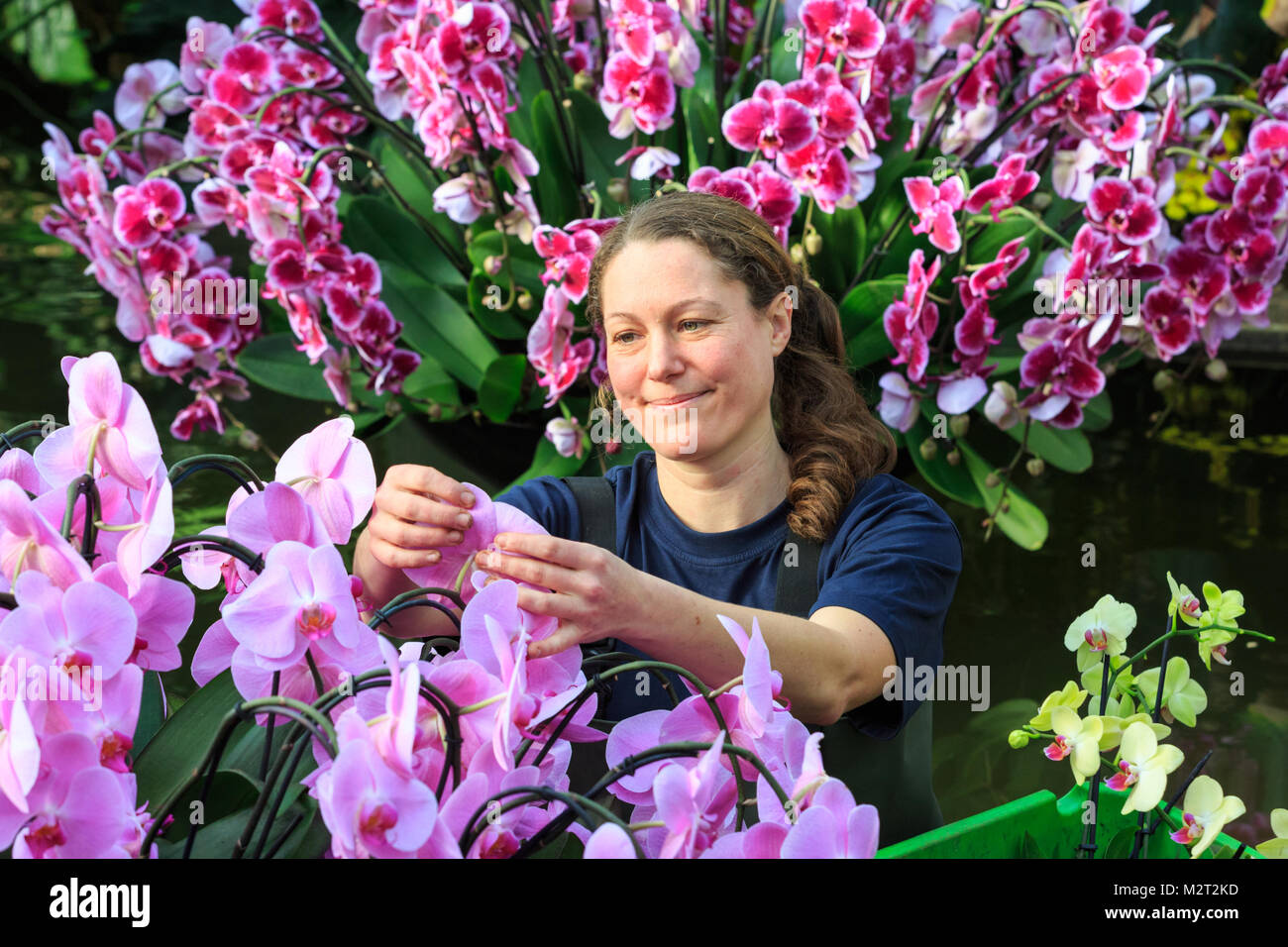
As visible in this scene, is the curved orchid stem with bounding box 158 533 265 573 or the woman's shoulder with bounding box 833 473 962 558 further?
the woman's shoulder with bounding box 833 473 962 558

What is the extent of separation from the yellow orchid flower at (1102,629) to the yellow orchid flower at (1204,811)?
0.07 m

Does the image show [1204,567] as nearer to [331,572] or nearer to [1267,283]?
[1267,283]

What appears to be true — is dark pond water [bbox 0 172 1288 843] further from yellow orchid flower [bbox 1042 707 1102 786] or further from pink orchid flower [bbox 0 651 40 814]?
pink orchid flower [bbox 0 651 40 814]

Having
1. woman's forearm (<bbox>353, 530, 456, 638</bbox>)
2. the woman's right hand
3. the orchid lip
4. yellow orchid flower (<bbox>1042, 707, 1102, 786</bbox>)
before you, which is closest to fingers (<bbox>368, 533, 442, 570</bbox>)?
the woman's right hand

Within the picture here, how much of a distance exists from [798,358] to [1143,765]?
1.83 feet

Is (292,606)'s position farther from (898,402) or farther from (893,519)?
(898,402)

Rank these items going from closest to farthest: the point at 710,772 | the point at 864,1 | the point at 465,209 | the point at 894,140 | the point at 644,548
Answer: the point at 710,772 → the point at 644,548 → the point at 864,1 → the point at 465,209 → the point at 894,140

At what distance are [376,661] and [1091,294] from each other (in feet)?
3.19

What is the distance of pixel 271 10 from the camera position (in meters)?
1.34

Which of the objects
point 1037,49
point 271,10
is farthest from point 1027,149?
point 271,10

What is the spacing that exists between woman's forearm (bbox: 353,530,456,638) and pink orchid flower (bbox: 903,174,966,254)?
64 centimetres

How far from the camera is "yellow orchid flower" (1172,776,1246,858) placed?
0.48m

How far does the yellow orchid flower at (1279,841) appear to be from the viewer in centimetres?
49

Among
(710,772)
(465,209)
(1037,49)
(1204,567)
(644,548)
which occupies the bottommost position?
(1204,567)
